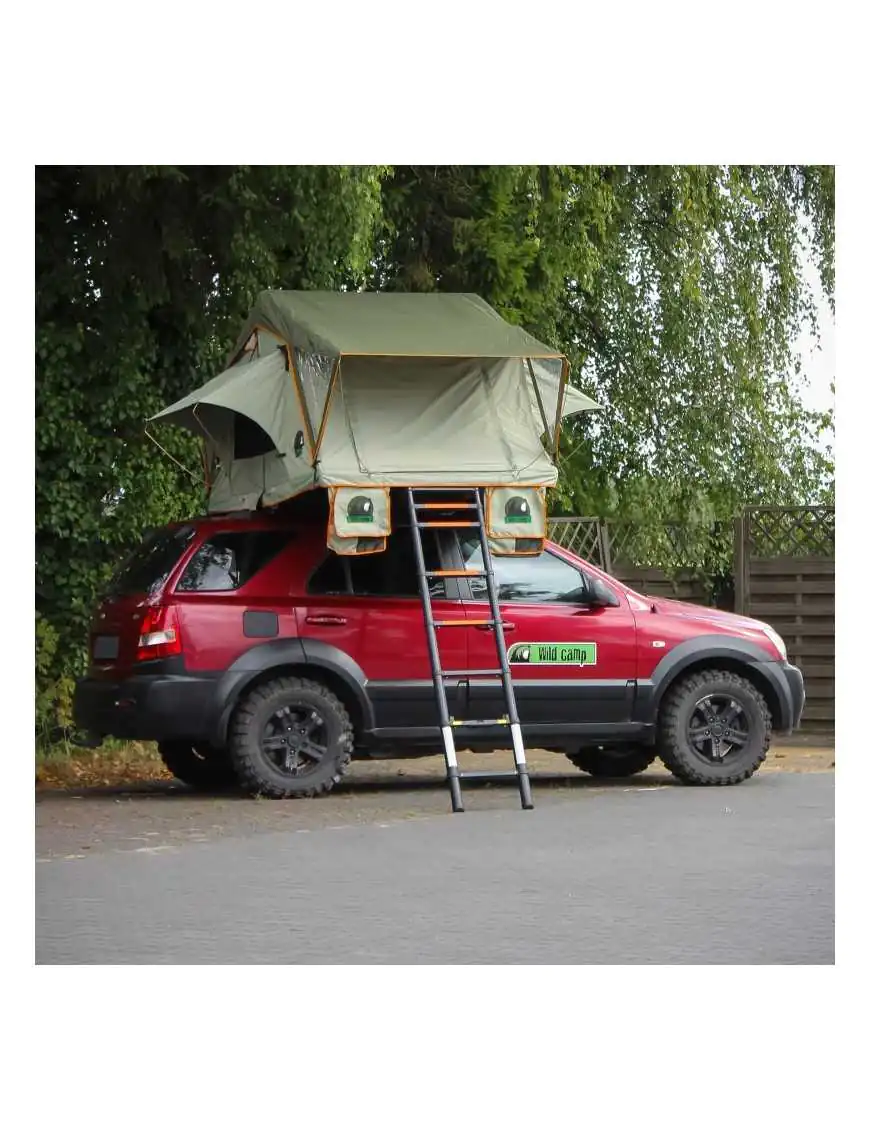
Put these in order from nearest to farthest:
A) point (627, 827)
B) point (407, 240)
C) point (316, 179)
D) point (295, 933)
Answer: point (295, 933), point (627, 827), point (316, 179), point (407, 240)

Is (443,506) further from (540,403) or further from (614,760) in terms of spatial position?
(614,760)

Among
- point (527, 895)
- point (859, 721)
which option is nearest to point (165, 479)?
point (527, 895)

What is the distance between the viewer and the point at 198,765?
47.6 ft

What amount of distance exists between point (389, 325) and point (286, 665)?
247 cm

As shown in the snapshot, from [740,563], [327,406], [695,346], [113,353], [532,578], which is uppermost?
[695,346]

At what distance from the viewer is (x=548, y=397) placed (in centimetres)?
1407

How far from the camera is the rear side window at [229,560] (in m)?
13.0

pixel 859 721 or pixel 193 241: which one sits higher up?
pixel 193 241

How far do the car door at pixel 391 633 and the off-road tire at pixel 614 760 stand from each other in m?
2.12

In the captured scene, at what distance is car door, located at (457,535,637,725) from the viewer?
13453 millimetres

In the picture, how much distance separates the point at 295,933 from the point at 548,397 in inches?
260

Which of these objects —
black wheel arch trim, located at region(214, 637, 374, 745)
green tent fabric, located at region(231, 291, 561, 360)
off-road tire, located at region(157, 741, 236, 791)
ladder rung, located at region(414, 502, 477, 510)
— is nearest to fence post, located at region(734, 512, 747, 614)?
green tent fabric, located at region(231, 291, 561, 360)

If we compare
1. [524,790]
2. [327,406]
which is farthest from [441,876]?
[327,406]
